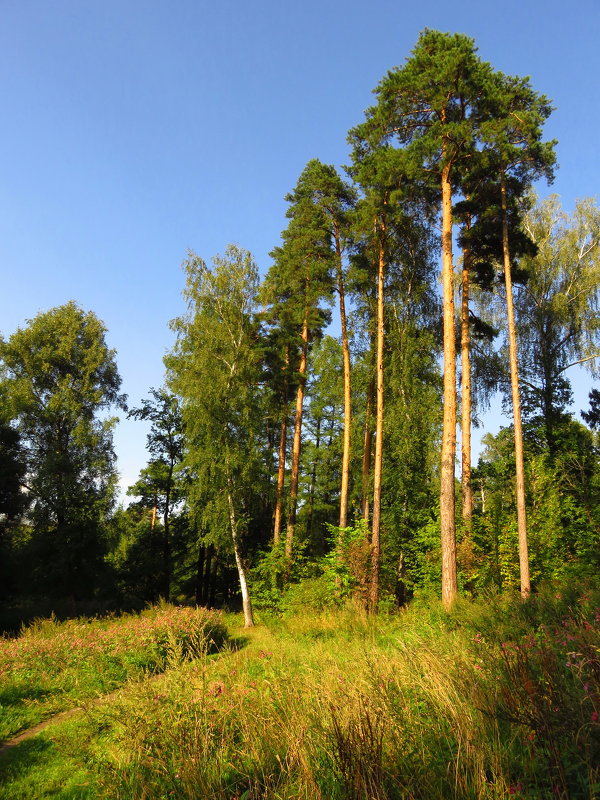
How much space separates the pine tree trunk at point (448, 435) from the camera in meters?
10.8

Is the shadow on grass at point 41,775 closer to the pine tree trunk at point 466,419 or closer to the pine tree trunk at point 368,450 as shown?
the pine tree trunk at point 466,419

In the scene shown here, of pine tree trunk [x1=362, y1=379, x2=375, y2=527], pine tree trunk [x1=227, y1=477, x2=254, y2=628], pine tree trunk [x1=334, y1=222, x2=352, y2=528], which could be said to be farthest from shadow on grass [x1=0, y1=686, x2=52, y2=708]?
pine tree trunk [x1=362, y1=379, x2=375, y2=527]

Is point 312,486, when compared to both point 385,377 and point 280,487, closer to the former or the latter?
point 280,487

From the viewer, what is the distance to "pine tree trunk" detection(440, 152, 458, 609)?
10806 mm

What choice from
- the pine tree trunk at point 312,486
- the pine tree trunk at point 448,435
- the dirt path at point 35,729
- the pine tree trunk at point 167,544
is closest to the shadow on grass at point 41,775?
the dirt path at point 35,729

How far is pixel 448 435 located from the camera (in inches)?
447

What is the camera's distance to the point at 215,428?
59.0 ft

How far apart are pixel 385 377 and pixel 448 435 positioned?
7570 millimetres

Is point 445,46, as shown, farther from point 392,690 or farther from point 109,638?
point 109,638

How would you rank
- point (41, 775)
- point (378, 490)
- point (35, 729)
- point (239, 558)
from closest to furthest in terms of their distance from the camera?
point (41, 775), point (35, 729), point (378, 490), point (239, 558)

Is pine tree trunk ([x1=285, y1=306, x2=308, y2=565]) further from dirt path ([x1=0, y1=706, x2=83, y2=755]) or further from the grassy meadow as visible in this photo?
the grassy meadow

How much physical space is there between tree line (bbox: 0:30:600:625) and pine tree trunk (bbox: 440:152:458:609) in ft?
0.19

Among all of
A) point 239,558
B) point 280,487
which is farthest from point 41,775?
point 280,487

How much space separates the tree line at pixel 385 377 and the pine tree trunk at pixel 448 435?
0.06 metres
